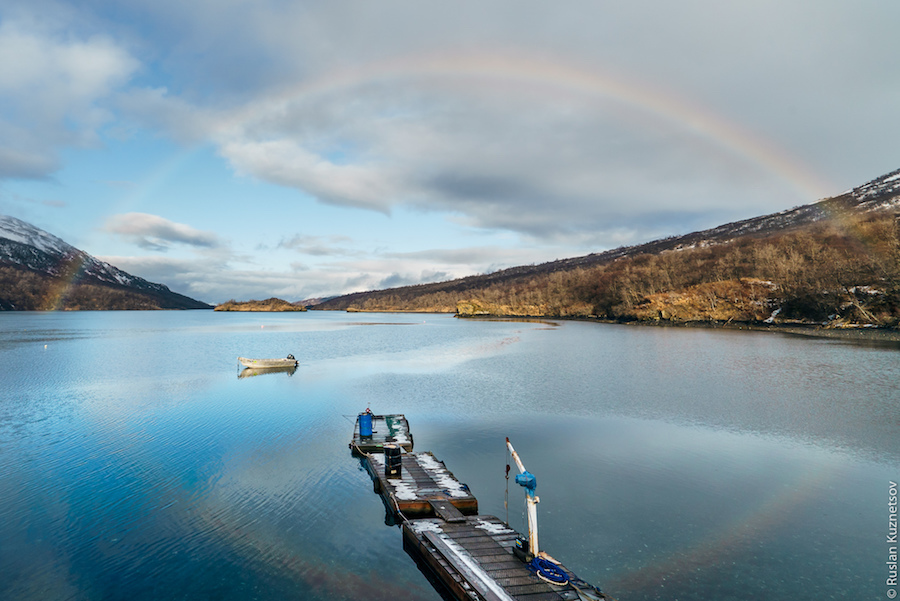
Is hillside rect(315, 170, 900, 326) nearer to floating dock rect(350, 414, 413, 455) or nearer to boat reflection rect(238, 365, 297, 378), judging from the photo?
floating dock rect(350, 414, 413, 455)

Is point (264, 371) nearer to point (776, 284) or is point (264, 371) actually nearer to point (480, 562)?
point (480, 562)

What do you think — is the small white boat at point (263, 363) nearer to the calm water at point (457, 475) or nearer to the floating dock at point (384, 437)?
the calm water at point (457, 475)

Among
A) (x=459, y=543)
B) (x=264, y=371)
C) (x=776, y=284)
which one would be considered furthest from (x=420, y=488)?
(x=776, y=284)

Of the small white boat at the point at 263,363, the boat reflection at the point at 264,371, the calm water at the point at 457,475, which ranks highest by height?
the small white boat at the point at 263,363

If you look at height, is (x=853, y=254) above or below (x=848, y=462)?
above

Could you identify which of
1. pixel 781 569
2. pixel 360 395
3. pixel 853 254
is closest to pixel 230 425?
pixel 360 395

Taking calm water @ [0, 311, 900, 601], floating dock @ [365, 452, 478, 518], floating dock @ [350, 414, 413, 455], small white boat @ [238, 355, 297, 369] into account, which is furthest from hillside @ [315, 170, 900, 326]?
small white boat @ [238, 355, 297, 369]

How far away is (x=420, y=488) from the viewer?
16.6m

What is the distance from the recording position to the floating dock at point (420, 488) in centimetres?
1522

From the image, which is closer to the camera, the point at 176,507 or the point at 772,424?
the point at 176,507

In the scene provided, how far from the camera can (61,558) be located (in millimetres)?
12391

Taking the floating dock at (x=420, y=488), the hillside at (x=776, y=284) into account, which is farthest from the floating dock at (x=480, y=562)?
the hillside at (x=776, y=284)

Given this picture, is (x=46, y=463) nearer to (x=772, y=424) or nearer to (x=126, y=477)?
(x=126, y=477)

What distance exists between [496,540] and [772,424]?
2119cm
